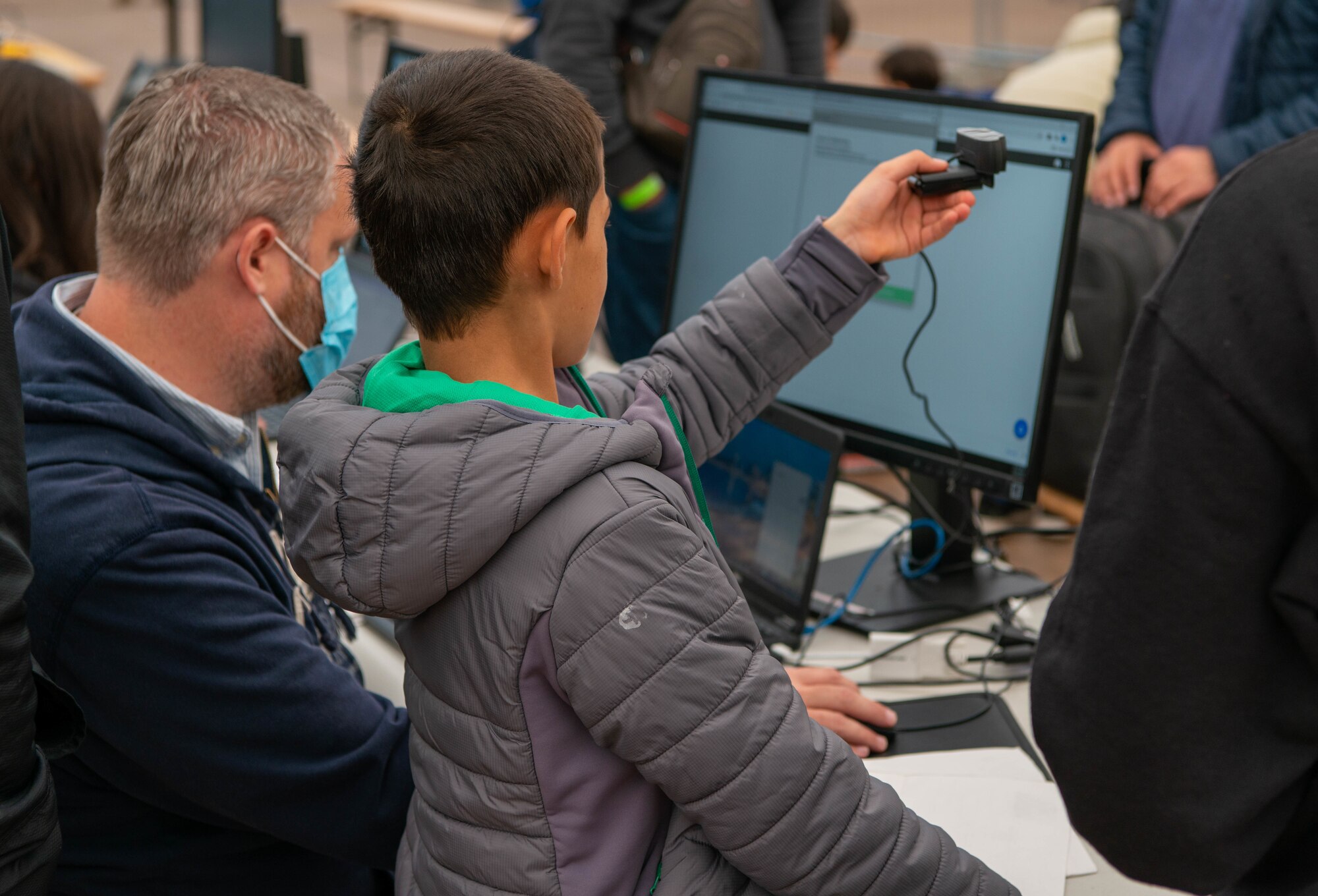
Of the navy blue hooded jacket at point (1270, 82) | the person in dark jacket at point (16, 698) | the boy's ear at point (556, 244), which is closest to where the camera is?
the person in dark jacket at point (16, 698)

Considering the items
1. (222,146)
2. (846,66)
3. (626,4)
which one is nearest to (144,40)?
(846,66)

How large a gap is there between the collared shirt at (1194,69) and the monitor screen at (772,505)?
1365 mm

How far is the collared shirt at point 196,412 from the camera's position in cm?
116

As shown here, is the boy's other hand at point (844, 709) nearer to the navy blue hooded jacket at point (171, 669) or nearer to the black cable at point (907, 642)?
the black cable at point (907, 642)

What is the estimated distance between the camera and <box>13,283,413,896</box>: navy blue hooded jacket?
3.33 ft

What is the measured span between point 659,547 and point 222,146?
73 cm

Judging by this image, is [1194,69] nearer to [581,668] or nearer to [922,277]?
[922,277]

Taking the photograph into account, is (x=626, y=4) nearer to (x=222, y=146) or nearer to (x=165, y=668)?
(x=222, y=146)

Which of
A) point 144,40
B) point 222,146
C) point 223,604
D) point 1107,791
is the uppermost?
point 222,146

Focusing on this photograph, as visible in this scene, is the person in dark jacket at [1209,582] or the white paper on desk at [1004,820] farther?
the white paper on desk at [1004,820]

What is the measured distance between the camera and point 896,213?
1.21 m

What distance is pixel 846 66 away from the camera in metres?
7.98

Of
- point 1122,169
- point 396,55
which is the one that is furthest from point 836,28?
point 1122,169

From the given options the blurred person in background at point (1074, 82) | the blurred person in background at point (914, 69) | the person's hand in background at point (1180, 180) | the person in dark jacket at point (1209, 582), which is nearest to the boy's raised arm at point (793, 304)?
the person in dark jacket at point (1209, 582)
